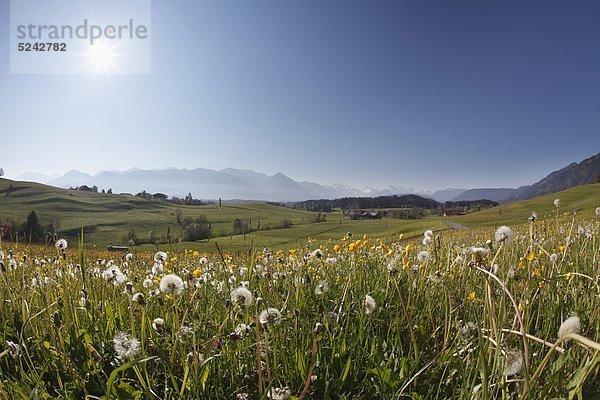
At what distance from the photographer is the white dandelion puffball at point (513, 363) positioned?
4.70 ft

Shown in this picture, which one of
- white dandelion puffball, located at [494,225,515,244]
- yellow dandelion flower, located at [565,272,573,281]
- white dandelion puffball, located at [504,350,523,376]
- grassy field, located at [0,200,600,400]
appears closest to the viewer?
white dandelion puffball, located at [504,350,523,376]

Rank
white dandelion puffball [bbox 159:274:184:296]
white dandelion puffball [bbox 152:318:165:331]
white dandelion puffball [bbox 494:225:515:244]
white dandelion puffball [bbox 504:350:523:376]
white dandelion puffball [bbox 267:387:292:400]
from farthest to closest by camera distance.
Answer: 1. white dandelion puffball [bbox 494:225:515:244]
2. white dandelion puffball [bbox 152:318:165:331]
3. white dandelion puffball [bbox 159:274:184:296]
4. white dandelion puffball [bbox 267:387:292:400]
5. white dandelion puffball [bbox 504:350:523:376]

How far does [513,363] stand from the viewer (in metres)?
1.47

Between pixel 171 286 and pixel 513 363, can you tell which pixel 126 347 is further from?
pixel 513 363

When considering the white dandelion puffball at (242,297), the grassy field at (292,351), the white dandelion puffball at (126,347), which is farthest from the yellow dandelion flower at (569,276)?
the white dandelion puffball at (126,347)

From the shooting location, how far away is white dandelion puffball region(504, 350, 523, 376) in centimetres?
143

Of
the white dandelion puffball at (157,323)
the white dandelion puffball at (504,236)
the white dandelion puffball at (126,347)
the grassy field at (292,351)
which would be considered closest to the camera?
the grassy field at (292,351)

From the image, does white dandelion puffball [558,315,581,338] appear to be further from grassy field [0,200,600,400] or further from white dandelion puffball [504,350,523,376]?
white dandelion puffball [504,350,523,376]

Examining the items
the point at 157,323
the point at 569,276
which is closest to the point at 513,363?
the point at 157,323

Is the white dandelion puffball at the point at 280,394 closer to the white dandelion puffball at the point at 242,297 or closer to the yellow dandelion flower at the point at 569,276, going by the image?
the white dandelion puffball at the point at 242,297

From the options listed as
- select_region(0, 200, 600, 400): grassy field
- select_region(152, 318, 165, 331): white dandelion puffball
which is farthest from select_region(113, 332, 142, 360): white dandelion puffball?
select_region(152, 318, 165, 331): white dandelion puffball

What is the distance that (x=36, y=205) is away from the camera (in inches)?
6580

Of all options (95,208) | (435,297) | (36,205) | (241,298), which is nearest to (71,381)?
(241,298)

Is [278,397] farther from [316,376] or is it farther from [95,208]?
[95,208]
